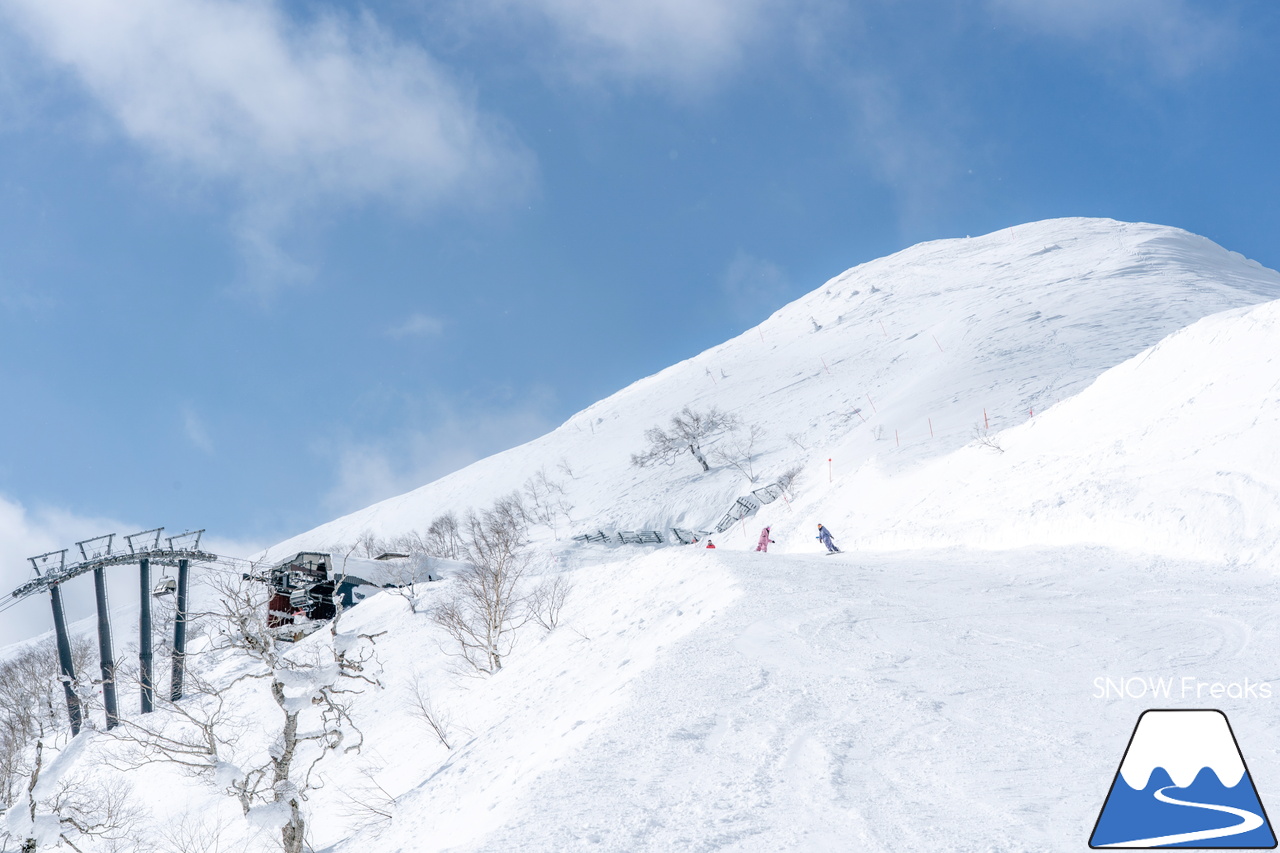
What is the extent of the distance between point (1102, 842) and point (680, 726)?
417 centimetres

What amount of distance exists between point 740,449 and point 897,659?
5840cm

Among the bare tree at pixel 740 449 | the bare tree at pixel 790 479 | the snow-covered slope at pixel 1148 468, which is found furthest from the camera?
the bare tree at pixel 740 449

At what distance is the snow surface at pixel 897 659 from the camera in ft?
20.6

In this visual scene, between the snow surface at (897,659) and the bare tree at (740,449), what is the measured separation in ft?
67.0

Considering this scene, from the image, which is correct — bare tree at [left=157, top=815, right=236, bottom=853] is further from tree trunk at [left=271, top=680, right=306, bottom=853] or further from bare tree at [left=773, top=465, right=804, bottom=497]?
bare tree at [left=773, top=465, right=804, bottom=497]

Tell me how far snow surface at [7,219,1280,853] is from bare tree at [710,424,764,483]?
20411 millimetres

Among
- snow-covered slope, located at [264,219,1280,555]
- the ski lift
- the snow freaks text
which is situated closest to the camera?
the snow freaks text

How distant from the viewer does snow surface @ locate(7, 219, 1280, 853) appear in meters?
6.29

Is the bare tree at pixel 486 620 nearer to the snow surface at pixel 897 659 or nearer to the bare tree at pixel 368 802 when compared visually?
the snow surface at pixel 897 659

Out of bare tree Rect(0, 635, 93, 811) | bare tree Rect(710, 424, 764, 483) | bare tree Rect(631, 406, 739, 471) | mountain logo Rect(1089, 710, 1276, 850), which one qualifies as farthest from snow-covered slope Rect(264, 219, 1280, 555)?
bare tree Rect(0, 635, 93, 811)

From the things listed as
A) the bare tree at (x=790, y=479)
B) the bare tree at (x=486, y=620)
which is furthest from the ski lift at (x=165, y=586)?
the bare tree at (x=790, y=479)

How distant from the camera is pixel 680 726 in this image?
804 centimetres

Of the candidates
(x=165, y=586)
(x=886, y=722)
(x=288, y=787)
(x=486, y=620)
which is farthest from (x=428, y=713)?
(x=165, y=586)

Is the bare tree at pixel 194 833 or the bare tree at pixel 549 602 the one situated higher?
the bare tree at pixel 549 602
